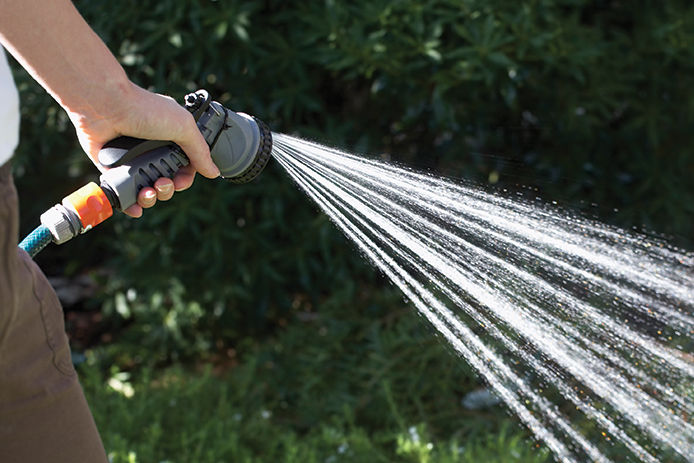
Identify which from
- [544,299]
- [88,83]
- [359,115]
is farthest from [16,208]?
[359,115]

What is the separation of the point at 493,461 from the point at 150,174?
1.38 metres

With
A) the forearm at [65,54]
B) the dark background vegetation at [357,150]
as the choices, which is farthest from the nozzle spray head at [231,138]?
the dark background vegetation at [357,150]

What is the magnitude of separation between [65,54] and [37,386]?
0.56m

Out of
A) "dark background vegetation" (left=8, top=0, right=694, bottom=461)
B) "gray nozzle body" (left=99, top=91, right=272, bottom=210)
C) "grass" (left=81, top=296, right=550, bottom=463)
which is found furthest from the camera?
"dark background vegetation" (left=8, top=0, right=694, bottom=461)

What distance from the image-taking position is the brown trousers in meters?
1.37

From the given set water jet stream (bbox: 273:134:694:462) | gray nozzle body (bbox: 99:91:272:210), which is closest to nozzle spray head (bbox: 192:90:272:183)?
gray nozzle body (bbox: 99:91:272:210)

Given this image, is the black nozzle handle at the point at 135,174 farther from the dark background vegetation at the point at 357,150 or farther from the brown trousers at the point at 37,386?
the dark background vegetation at the point at 357,150

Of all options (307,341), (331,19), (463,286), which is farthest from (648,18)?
(307,341)

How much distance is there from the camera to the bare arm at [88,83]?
130cm

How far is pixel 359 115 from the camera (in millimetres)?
3559

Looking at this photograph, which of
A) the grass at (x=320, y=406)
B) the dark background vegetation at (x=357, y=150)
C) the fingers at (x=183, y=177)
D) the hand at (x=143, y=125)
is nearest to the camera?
the hand at (x=143, y=125)

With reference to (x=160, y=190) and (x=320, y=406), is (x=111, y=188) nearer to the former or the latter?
(x=160, y=190)

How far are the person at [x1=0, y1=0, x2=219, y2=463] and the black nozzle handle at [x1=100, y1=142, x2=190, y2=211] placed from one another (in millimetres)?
63

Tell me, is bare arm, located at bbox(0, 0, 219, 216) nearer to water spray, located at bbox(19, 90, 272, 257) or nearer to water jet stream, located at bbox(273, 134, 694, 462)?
water spray, located at bbox(19, 90, 272, 257)
